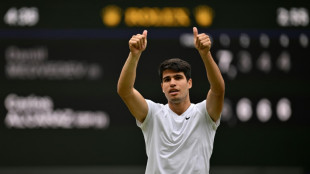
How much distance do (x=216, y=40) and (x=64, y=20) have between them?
58.8 inches

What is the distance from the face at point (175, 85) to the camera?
12.6ft

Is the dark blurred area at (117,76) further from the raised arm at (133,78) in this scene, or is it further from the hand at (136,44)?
the hand at (136,44)

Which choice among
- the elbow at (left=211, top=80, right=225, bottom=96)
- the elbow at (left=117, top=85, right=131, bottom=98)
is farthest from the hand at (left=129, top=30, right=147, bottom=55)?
the elbow at (left=211, top=80, right=225, bottom=96)

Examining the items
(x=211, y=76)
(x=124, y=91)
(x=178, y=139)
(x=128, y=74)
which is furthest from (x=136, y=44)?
(x=178, y=139)

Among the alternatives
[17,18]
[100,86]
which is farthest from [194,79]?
[17,18]

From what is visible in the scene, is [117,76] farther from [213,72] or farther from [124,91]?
[213,72]

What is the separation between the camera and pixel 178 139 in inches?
150

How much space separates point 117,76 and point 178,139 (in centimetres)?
279

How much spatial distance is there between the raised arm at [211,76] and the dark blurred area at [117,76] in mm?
2653

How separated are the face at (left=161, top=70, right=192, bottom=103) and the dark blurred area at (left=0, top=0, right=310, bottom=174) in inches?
102

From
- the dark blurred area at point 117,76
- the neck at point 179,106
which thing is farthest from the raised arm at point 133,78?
the dark blurred area at point 117,76

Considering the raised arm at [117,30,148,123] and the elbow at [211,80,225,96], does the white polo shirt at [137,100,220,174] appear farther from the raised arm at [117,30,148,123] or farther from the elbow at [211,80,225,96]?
the elbow at [211,80,225,96]

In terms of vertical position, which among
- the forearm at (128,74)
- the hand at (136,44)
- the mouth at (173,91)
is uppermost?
the hand at (136,44)

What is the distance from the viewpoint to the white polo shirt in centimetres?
375
